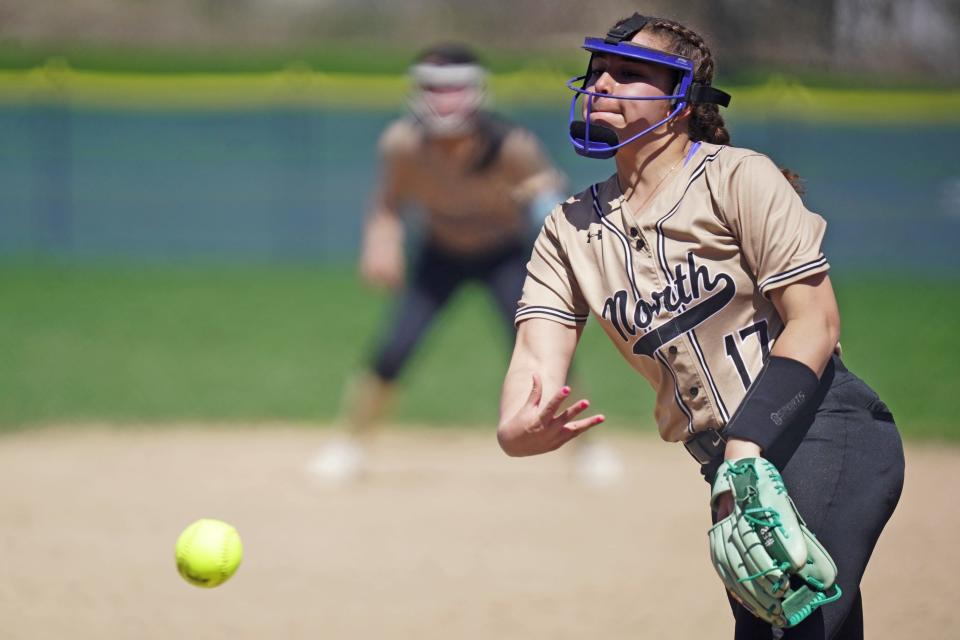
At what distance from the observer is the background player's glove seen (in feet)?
8.02

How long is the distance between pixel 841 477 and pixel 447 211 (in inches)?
162

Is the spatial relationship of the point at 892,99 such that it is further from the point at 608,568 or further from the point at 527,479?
the point at 608,568

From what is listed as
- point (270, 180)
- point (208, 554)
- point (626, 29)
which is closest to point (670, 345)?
point (626, 29)

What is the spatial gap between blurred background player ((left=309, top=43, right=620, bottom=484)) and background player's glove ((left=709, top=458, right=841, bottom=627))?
12.4 ft

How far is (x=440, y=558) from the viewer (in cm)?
547

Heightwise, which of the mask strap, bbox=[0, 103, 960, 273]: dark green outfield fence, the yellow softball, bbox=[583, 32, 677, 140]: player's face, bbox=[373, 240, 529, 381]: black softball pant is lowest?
bbox=[0, 103, 960, 273]: dark green outfield fence

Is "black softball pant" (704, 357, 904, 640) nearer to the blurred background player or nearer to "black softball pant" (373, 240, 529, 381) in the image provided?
the blurred background player

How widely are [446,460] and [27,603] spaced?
10.0ft

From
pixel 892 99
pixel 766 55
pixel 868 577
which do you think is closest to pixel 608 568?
pixel 868 577

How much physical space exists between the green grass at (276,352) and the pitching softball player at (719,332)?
17.8ft

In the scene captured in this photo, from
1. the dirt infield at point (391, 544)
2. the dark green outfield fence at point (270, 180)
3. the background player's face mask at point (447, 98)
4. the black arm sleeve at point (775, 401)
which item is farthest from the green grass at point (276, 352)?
the black arm sleeve at point (775, 401)

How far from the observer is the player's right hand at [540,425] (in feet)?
8.75

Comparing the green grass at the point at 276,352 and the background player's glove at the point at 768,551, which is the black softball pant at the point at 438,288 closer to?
the green grass at the point at 276,352

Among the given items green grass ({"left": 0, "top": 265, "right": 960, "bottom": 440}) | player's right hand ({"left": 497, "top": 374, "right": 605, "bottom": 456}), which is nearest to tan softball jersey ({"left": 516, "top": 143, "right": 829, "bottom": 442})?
player's right hand ({"left": 497, "top": 374, "right": 605, "bottom": 456})
